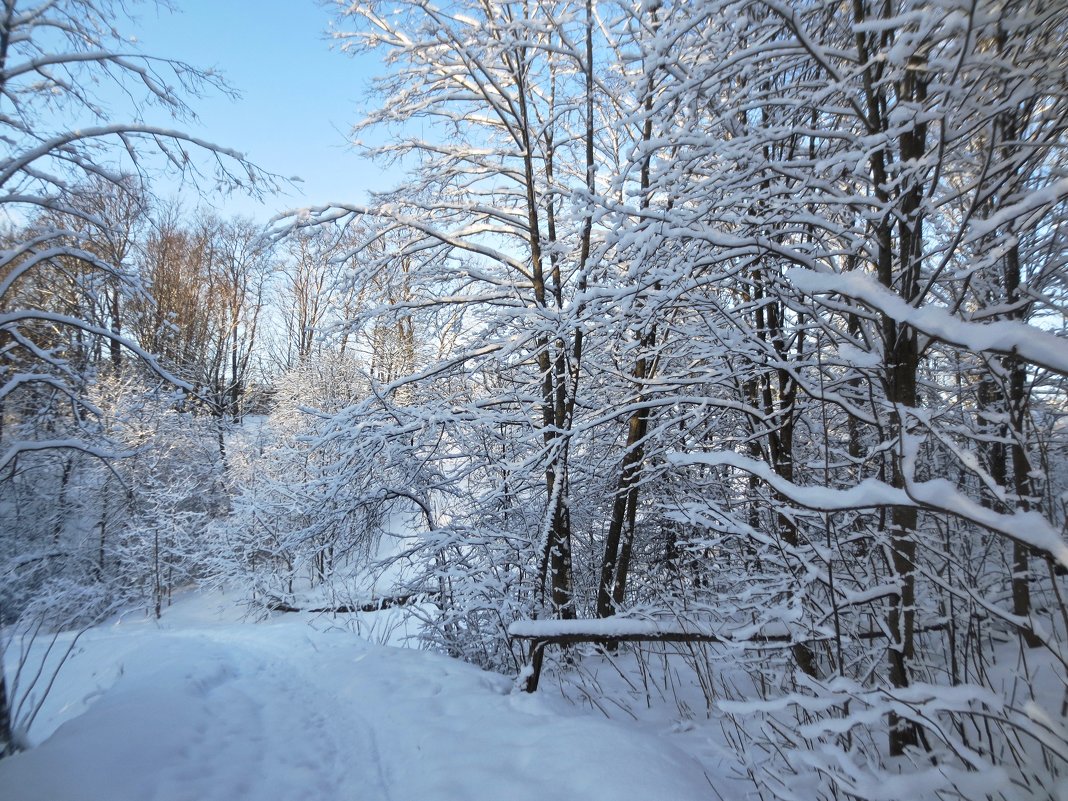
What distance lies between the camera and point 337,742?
3871 mm

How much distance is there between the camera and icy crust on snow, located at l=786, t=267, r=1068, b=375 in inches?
44.1

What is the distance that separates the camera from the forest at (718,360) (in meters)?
2.08

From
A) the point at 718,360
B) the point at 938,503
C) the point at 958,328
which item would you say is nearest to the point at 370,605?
the point at 718,360

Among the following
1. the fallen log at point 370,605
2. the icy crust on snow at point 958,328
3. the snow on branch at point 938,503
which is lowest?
the fallen log at point 370,605

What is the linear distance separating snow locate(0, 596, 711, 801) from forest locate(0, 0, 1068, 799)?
1.96 ft

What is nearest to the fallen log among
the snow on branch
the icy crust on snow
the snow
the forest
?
the forest

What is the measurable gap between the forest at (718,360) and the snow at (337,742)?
0.60 m

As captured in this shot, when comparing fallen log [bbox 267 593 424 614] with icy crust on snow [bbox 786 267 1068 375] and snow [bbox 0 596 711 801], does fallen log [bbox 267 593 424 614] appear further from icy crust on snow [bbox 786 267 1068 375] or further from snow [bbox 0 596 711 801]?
icy crust on snow [bbox 786 267 1068 375]

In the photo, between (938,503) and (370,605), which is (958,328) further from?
(370,605)

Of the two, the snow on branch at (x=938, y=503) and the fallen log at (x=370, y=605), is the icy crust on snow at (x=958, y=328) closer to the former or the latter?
the snow on branch at (x=938, y=503)

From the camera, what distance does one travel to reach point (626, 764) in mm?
2518

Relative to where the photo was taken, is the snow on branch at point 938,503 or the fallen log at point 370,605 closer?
the snow on branch at point 938,503

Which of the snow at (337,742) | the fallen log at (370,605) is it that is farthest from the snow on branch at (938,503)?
the fallen log at (370,605)

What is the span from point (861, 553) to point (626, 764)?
8.08 ft
